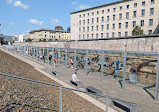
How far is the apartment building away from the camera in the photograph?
35.4 meters

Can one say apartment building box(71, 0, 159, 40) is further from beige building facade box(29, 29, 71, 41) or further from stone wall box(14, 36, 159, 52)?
beige building facade box(29, 29, 71, 41)

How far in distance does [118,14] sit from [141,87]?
36.5m

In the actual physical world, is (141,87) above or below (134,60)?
below

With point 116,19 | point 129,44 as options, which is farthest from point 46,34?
point 129,44

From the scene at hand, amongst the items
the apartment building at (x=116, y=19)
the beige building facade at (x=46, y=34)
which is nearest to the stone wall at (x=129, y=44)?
the apartment building at (x=116, y=19)

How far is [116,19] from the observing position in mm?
42000

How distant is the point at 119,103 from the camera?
5.92 metres

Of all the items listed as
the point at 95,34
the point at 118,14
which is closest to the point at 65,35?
the point at 95,34

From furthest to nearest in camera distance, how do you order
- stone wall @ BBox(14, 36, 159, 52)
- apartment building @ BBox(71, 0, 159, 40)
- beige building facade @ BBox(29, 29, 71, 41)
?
beige building facade @ BBox(29, 29, 71, 41) < apartment building @ BBox(71, 0, 159, 40) < stone wall @ BBox(14, 36, 159, 52)

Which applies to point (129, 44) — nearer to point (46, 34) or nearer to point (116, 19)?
point (116, 19)

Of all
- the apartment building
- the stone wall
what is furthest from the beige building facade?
the stone wall

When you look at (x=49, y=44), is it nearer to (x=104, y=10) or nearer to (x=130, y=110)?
(x=104, y=10)

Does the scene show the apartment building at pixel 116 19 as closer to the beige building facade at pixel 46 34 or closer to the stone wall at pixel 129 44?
the stone wall at pixel 129 44

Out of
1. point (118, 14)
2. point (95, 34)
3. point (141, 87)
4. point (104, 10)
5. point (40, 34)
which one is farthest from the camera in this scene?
point (40, 34)
